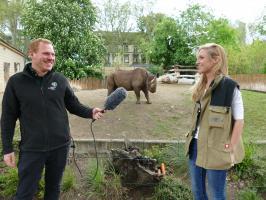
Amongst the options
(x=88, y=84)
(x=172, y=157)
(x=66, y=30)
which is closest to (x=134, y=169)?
(x=172, y=157)

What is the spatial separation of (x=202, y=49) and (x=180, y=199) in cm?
221

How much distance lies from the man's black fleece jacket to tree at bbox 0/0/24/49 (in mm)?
36074

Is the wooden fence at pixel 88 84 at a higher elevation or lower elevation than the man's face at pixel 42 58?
lower

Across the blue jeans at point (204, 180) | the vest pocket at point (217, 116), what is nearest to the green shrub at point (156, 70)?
the blue jeans at point (204, 180)

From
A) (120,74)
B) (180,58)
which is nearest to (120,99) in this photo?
(120,74)

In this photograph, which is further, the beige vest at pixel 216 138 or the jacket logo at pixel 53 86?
the jacket logo at pixel 53 86

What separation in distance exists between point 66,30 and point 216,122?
22569mm

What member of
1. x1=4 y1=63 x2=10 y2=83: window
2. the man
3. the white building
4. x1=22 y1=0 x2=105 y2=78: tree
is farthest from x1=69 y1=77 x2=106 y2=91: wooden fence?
the man

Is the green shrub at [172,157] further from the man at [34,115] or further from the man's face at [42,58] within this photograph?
the man's face at [42,58]

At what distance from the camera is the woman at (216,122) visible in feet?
10.5

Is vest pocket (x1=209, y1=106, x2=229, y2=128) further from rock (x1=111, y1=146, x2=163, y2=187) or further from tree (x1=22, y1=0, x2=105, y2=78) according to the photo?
tree (x1=22, y1=0, x2=105, y2=78)

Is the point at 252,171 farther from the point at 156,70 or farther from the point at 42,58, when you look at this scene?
the point at 156,70

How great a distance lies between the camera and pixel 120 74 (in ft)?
31.5

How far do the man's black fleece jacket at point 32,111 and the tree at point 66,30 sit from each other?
832 inches
